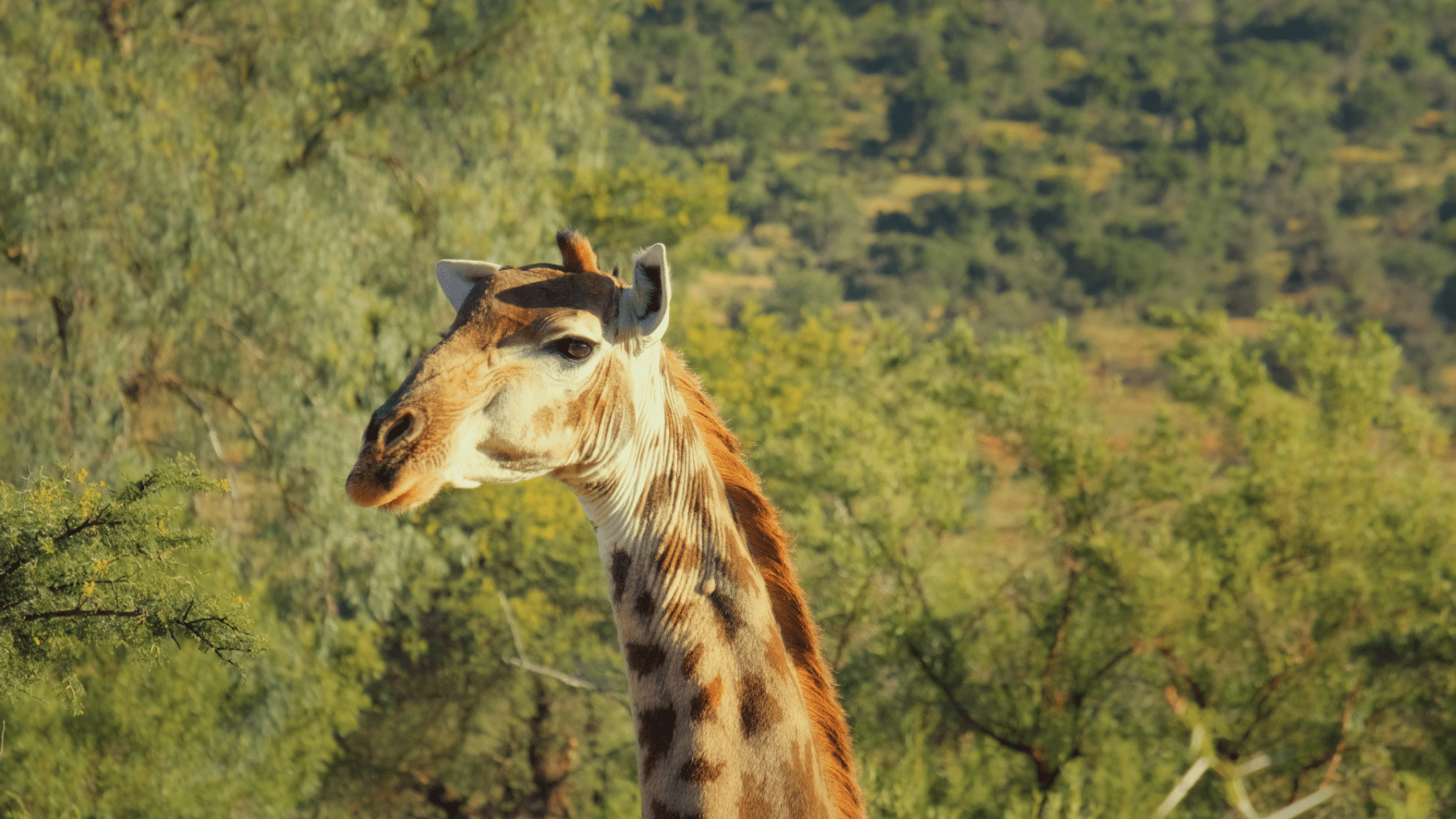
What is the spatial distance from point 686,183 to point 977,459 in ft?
24.5

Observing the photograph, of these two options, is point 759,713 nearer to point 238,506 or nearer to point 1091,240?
point 238,506

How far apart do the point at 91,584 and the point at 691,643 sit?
1846 millimetres

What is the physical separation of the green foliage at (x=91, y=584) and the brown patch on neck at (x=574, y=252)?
140cm

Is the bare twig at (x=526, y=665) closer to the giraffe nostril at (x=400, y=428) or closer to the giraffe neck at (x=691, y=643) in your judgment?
the giraffe neck at (x=691, y=643)

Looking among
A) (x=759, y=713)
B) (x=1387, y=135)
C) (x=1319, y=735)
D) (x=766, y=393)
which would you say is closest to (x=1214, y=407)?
(x=1319, y=735)

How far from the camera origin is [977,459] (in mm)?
16891

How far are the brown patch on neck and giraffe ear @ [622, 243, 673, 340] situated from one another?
252mm

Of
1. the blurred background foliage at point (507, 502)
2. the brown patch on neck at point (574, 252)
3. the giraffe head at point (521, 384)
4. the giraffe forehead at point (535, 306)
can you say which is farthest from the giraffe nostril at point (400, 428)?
the blurred background foliage at point (507, 502)

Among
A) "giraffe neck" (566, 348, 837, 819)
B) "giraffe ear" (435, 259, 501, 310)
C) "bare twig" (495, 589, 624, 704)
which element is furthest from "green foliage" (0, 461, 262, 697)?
"bare twig" (495, 589, 624, 704)

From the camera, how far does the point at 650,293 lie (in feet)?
10.5

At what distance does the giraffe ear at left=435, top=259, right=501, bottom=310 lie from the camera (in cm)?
355

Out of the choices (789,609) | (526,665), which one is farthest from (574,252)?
(526,665)

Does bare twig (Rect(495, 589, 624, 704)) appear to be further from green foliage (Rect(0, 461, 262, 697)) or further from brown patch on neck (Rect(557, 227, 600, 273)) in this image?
brown patch on neck (Rect(557, 227, 600, 273))

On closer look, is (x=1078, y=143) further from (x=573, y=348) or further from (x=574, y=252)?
(x=573, y=348)
